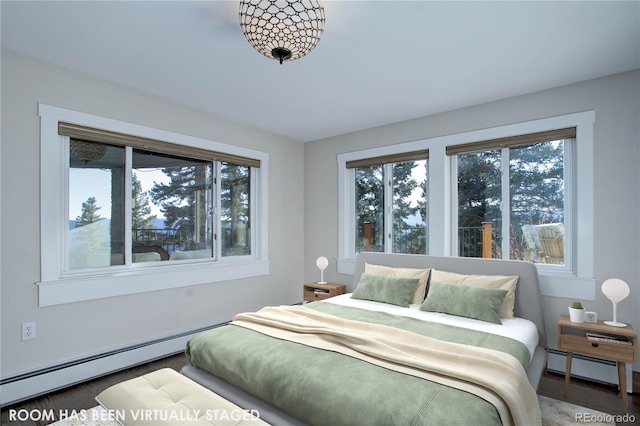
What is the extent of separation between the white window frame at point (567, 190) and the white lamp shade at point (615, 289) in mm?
289

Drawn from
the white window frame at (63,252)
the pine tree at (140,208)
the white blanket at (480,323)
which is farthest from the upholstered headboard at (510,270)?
the pine tree at (140,208)

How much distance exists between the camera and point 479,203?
3.67 m

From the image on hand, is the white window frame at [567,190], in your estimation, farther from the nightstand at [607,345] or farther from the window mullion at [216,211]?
the window mullion at [216,211]

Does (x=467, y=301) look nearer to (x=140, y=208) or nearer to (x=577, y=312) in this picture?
(x=577, y=312)

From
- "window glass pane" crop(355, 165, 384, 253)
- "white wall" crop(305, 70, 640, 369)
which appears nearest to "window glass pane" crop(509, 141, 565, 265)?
"white wall" crop(305, 70, 640, 369)

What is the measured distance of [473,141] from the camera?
3.58 metres

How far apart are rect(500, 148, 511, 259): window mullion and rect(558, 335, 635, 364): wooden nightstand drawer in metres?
1.00

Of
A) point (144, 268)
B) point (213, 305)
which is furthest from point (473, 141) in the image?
point (144, 268)

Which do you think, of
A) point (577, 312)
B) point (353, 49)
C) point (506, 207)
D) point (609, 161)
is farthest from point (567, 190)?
point (353, 49)

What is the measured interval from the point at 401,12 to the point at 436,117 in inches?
78.7

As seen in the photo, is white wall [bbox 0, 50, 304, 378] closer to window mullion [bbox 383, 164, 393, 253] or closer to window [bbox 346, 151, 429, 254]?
window [bbox 346, 151, 429, 254]

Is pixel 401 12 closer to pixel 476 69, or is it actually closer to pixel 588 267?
pixel 476 69

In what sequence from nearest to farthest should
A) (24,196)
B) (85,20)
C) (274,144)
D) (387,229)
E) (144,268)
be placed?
1. (85,20)
2. (24,196)
3. (144,268)
4. (387,229)
5. (274,144)

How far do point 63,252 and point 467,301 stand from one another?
3.43 metres
